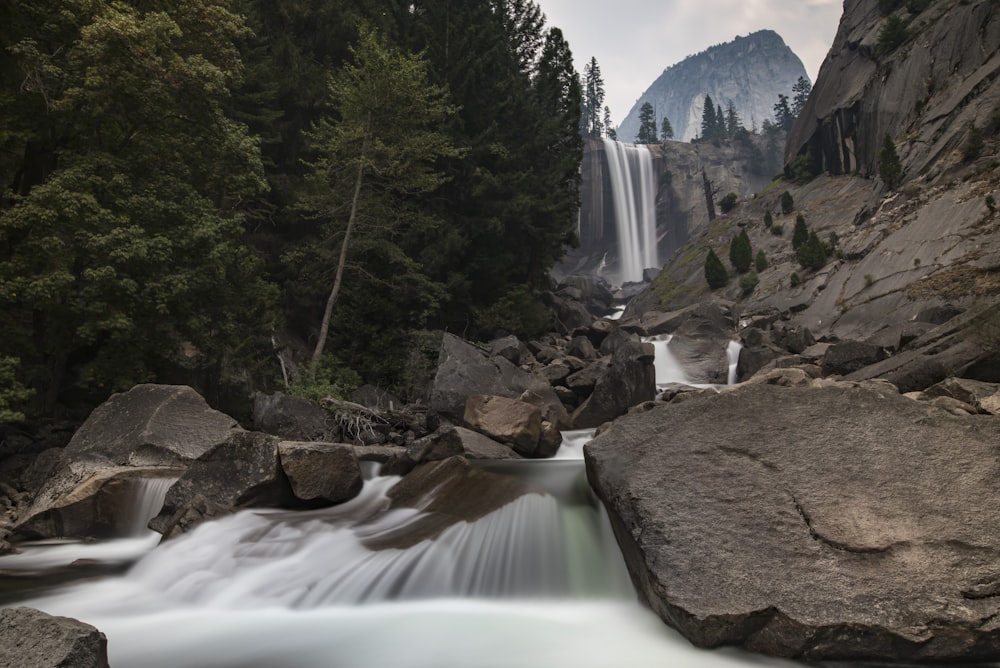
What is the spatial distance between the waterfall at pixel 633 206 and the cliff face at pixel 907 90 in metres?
23.5

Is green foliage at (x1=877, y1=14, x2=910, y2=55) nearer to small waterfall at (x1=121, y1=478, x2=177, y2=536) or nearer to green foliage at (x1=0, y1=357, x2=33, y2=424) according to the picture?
small waterfall at (x1=121, y1=478, x2=177, y2=536)

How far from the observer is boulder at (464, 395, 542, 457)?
37.7ft

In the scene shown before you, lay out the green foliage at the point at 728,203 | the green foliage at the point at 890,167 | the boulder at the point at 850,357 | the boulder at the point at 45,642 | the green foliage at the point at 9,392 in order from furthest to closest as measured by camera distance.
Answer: the green foliage at the point at 728,203
the green foliage at the point at 890,167
the boulder at the point at 850,357
the green foliage at the point at 9,392
the boulder at the point at 45,642

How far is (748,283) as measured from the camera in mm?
38219

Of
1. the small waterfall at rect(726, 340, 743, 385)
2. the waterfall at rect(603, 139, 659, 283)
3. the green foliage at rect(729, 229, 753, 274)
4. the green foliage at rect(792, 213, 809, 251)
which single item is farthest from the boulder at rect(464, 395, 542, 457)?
the waterfall at rect(603, 139, 659, 283)

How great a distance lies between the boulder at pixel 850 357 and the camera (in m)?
14.4

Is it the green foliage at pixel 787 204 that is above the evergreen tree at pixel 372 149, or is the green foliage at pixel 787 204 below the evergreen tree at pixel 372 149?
above

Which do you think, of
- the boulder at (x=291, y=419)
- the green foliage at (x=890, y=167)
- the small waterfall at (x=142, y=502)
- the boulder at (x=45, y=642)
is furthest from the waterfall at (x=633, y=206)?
the boulder at (x=45, y=642)

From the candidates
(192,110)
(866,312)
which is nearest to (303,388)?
(192,110)

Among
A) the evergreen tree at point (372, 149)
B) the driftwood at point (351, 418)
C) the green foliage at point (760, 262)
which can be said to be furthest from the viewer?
the green foliage at point (760, 262)

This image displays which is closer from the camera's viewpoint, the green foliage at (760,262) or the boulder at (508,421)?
the boulder at (508,421)

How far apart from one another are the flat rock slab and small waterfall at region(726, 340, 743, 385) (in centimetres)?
1677

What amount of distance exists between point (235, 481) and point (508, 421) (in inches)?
216

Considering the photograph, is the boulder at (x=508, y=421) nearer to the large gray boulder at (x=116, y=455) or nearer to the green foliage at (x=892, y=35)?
the large gray boulder at (x=116, y=455)
